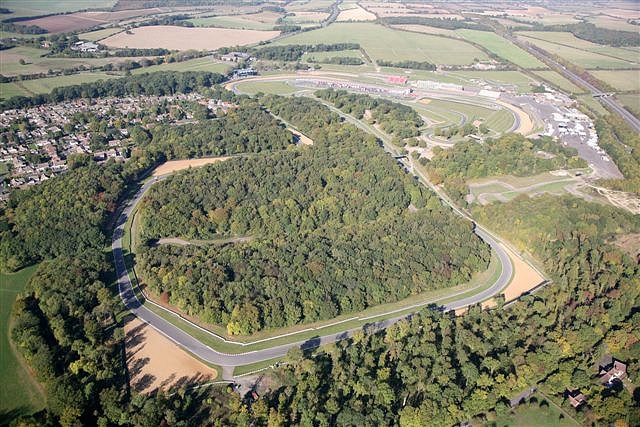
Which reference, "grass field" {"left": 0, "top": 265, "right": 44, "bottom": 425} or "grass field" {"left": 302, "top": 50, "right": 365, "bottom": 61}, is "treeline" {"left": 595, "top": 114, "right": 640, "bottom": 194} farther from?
"grass field" {"left": 0, "top": 265, "right": 44, "bottom": 425}

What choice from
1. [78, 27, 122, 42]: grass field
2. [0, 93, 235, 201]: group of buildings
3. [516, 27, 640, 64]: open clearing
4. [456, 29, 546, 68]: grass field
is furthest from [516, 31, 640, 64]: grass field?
[78, 27, 122, 42]: grass field

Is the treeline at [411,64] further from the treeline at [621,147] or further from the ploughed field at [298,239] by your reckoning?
the ploughed field at [298,239]

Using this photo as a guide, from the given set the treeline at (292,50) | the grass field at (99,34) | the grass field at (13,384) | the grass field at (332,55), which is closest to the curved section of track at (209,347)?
the grass field at (13,384)

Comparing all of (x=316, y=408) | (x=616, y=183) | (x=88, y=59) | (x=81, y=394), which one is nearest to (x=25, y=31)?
(x=88, y=59)

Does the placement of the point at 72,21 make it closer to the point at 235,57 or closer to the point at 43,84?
the point at 43,84

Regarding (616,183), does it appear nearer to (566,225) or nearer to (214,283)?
(566,225)

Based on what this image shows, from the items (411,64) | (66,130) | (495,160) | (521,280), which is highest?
(411,64)

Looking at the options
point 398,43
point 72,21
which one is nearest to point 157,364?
point 398,43
